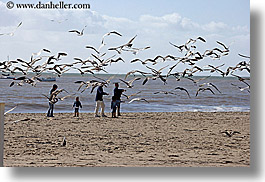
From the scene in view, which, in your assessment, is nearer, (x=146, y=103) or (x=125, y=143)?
(x=125, y=143)

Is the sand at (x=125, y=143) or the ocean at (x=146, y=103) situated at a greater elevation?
the ocean at (x=146, y=103)

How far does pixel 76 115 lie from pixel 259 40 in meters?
7.15

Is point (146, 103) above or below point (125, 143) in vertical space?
above

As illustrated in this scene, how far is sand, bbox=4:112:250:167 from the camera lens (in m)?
6.23

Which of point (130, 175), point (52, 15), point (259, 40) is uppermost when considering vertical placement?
point (52, 15)

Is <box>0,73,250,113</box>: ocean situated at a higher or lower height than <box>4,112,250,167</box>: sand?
higher

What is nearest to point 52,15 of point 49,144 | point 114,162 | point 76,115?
point 76,115

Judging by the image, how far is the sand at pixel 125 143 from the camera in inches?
245

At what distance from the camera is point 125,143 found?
7781mm

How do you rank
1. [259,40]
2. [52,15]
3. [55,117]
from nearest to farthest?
[259,40] → [55,117] → [52,15]

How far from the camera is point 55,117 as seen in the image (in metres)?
11.8

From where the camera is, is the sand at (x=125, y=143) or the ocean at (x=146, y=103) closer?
the sand at (x=125, y=143)

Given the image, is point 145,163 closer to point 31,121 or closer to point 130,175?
point 130,175

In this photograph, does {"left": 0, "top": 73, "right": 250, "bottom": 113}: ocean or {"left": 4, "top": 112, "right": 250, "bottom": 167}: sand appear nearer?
{"left": 4, "top": 112, "right": 250, "bottom": 167}: sand
